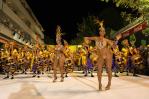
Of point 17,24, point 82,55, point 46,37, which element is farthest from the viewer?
point 46,37

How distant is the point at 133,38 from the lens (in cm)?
3164

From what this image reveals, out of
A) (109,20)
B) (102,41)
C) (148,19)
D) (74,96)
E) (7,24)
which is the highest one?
(109,20)

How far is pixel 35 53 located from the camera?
940 inches

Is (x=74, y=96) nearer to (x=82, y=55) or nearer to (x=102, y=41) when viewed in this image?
(x=102, y=41)

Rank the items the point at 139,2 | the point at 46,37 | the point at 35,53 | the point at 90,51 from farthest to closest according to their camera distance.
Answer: the point at 46,37 < the point at 35,53 < the point at 90,51 < the point at 139,2

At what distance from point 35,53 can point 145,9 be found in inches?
431

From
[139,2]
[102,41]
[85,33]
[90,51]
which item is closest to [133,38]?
[90,51]

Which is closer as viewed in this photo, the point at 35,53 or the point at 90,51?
the point at 90,51

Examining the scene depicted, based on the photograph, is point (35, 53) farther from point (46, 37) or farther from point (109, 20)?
point (46, 37)

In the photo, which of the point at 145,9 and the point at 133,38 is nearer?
the point at 145,9

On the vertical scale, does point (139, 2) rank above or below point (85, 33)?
below

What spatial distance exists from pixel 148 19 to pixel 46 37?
12871 centimetres

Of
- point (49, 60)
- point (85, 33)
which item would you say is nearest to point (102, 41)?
point (49, 60)

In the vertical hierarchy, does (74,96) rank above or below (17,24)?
below
